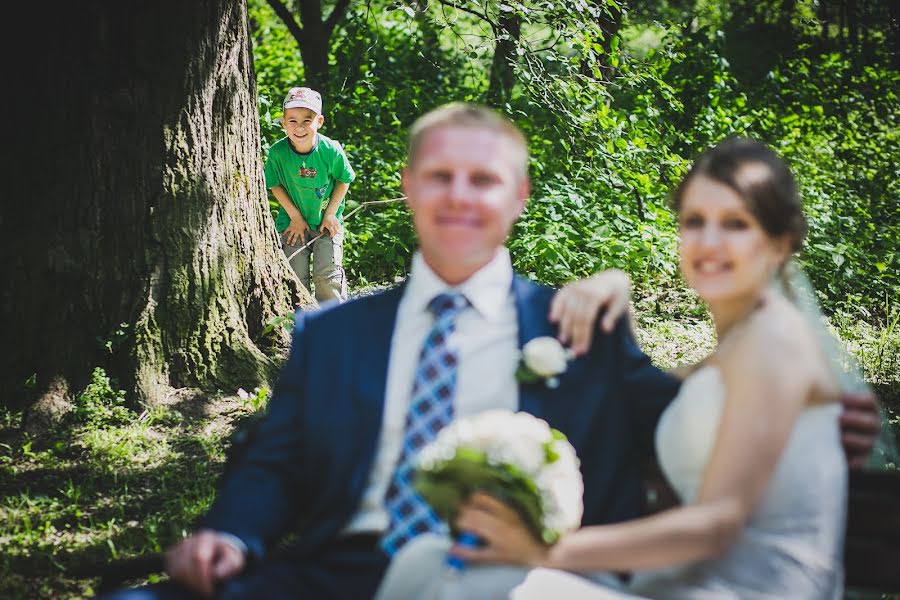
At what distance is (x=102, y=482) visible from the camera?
160 inches

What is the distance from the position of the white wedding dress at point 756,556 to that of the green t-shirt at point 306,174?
5186 mm

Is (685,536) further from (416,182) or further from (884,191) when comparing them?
(884,191)

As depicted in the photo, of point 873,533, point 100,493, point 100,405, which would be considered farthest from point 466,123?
point 100,405

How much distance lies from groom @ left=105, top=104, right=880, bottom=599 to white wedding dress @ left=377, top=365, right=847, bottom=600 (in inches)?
8.1

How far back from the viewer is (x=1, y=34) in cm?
430

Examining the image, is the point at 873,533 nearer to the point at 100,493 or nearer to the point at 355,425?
the point at 355,425

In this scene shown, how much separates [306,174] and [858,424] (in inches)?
213

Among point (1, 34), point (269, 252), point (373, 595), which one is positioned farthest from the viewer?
point (269, 252)

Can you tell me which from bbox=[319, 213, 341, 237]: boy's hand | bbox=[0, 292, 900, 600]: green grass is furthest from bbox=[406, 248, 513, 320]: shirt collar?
bbox=[319, 213, 341, 237]: boy's hand

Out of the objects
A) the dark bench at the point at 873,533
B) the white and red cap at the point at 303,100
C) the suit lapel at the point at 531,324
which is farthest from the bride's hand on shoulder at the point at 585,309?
the white and red cap at the point at 303,100

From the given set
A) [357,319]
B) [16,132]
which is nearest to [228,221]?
[16,132]

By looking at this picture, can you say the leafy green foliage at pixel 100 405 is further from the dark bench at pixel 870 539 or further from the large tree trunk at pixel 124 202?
the dark bench at pixel 870 539

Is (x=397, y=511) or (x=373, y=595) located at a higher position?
(x=397, y=511)

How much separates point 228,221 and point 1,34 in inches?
57.7
